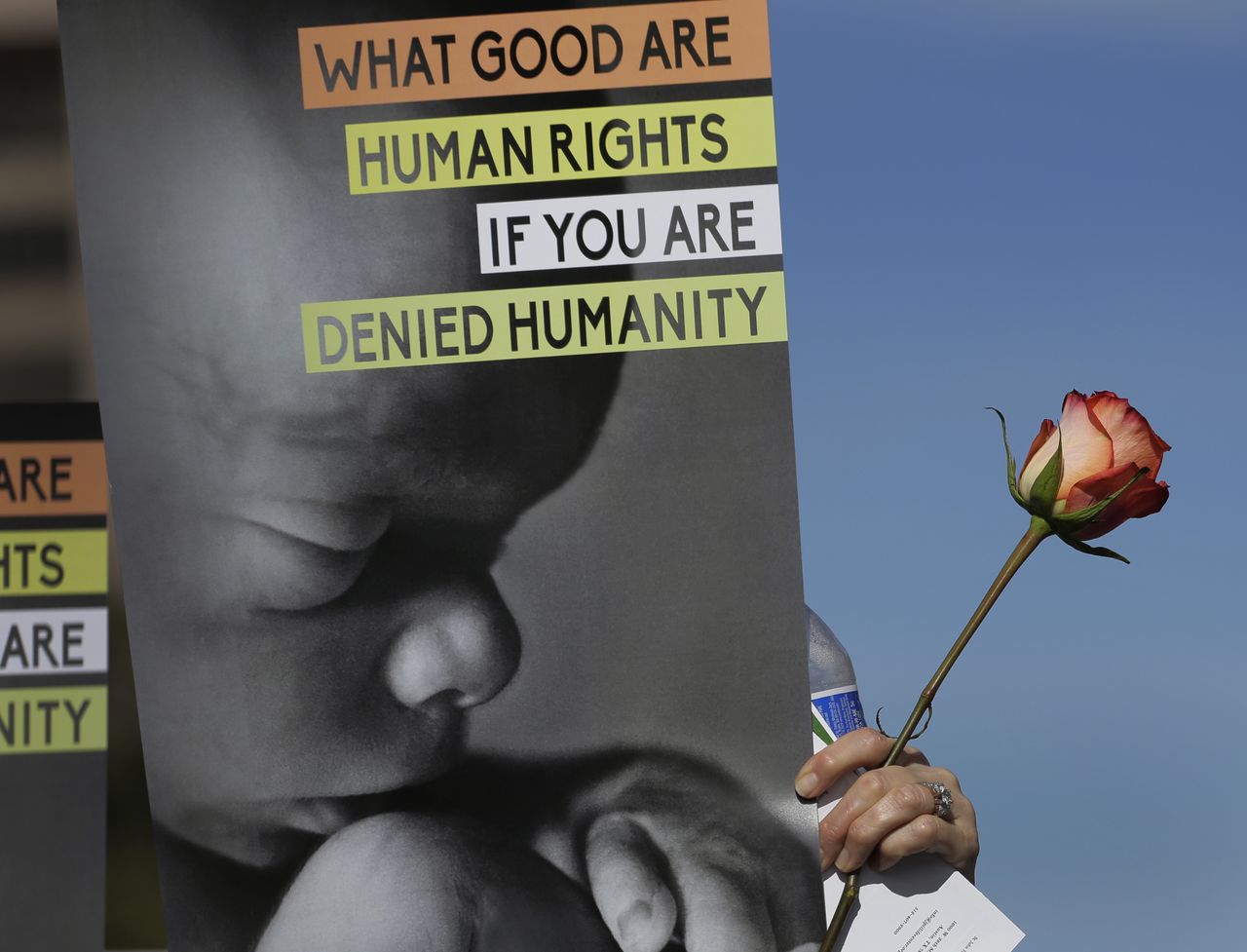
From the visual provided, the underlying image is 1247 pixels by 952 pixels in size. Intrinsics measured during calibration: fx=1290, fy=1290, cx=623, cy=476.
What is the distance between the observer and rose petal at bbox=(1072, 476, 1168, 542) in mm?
928

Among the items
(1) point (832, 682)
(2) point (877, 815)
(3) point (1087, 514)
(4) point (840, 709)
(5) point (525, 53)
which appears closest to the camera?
(3) point (1087, 514)

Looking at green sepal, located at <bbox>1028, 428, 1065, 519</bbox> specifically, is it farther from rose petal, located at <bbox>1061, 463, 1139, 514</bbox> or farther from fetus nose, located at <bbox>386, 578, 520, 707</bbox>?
fetus nose, located at <bbox>386, 578, 520, 707</bbox>

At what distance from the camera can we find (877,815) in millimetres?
1044

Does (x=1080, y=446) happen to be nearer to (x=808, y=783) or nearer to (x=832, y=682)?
(x=808, y=783)

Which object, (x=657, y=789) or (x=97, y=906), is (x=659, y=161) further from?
(x=97, y=906)

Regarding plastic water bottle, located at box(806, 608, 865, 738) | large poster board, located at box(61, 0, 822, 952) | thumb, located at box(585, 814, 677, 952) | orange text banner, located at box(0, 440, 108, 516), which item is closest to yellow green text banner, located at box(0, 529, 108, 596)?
orange text banner, located at box(0, 440, 108, 516)

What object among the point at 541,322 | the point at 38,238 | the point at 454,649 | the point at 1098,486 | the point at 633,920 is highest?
the point at 38,238

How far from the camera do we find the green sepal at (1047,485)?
3.09 ft

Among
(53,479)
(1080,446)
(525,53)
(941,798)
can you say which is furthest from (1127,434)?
(53,479)

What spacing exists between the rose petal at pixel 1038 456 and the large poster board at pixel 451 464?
0.21 m

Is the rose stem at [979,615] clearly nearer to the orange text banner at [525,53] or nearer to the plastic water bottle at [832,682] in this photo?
the plastic water bottle at [832,682]

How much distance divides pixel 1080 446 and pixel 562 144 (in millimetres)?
514

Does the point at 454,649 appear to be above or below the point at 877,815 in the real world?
above

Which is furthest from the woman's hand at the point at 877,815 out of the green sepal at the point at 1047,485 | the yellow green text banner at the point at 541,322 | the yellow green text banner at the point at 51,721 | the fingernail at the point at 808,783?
the yellow green text banner at the point at 51,721
